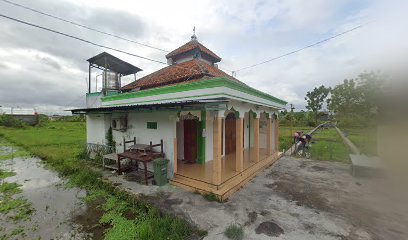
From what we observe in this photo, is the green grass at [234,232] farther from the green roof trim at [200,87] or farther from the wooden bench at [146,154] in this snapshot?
Answer: the green roof trim at [200,87]

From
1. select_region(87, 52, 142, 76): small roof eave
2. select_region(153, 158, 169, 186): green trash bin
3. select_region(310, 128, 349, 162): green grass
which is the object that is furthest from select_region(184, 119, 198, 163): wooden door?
select_region(310, 128, 349, 162): green grass

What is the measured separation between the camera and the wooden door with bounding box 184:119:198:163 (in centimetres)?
952

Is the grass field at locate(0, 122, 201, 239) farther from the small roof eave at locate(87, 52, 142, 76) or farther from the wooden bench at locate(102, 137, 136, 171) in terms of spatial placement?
the small roof eave at locate(87, 52, 142, 76)

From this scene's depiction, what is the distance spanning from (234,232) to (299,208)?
2.48m

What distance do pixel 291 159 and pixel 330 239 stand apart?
26.5ft

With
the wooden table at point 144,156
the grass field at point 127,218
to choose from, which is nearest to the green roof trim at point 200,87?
the wooden table at point 144,156

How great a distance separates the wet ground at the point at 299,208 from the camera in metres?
4.44

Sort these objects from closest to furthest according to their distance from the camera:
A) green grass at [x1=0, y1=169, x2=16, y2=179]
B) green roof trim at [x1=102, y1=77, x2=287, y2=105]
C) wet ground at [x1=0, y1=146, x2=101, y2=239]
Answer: wet ground at [x1=0, y1=146, x2=101, y2=239] → green roof trim at [x1=102, y1=77, x2=287, y2=105] → green grass at [x1=0, y1=169, x2=16, y2=179]

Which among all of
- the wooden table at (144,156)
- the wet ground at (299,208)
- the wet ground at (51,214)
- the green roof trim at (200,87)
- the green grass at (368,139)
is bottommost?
the wet ground at (51,214)

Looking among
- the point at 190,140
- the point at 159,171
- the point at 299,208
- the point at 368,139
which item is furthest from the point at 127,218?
the point at 368,139

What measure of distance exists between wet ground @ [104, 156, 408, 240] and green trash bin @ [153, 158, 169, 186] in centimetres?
27

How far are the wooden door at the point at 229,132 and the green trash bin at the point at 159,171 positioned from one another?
495cm

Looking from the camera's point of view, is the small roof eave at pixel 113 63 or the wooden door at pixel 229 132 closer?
the wooden door at pixel 229 132

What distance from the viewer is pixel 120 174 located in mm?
8695
